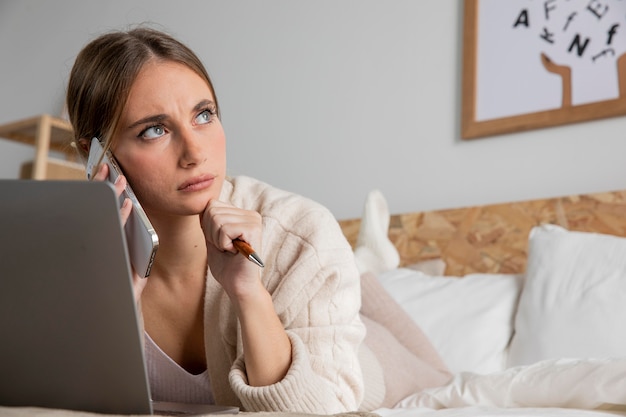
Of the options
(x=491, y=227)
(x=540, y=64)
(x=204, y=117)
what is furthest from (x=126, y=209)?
(x=540, y=64)

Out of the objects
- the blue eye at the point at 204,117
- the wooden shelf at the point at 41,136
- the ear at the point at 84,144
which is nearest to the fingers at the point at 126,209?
the blue eye at the point at 204,117

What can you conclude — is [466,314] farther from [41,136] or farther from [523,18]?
[41,136]

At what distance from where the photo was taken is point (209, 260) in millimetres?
1064

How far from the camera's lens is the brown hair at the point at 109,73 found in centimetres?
115

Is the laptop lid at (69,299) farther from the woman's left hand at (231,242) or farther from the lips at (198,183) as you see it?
the lips at (198,183)

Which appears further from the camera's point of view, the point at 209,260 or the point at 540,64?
the point at 540,64

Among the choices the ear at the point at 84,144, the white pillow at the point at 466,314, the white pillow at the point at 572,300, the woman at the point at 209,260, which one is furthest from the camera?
the white pillow at the point at 466,314

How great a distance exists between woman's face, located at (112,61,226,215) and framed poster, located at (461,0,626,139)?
1.24m

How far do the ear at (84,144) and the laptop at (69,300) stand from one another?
62 centimetres

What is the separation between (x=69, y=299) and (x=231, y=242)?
366mm

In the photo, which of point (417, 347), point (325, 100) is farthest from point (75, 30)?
point (417, 347)

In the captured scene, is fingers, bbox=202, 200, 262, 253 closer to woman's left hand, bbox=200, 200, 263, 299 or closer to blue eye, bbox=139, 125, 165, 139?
woman's left hand, bbox=200, 200, 263, 299

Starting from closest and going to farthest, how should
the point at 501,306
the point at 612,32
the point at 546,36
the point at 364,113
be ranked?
the point at 501,306 → the point at 612,32 → the point at 546,36 → the point at 364,113

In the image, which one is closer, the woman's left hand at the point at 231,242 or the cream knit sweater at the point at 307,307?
the woman's left hand at the point at 231,242
